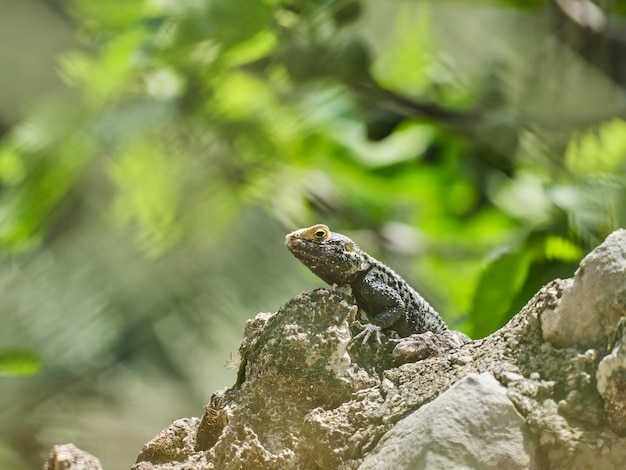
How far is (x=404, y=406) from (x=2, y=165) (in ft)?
4.19

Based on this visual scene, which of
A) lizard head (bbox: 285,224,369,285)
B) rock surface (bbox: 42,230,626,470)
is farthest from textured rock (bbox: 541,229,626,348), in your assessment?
lizard head (bbox: 285,224,369,285)

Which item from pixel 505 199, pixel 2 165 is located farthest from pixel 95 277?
pixel 505 199

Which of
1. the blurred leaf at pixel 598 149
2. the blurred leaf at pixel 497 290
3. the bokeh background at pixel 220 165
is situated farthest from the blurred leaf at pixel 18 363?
the blurred leaf at pixel 598 149

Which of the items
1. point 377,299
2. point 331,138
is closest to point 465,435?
point 377,299

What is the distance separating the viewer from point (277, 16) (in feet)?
7.44

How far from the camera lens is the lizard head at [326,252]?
143cm

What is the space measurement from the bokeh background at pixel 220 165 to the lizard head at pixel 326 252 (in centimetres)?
21

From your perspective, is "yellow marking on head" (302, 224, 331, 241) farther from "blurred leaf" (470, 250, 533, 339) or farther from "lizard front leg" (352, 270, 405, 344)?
"blurred leaf" (470, 250, 533, 339)

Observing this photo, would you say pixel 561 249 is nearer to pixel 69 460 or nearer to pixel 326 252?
pixel 326 252

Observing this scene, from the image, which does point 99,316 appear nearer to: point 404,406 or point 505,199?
point 404,406

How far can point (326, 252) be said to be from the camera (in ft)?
4.73

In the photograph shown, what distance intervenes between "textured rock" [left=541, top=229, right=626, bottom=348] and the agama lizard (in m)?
0.34

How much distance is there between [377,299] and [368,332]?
0.15 m

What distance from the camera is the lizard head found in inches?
56.3
